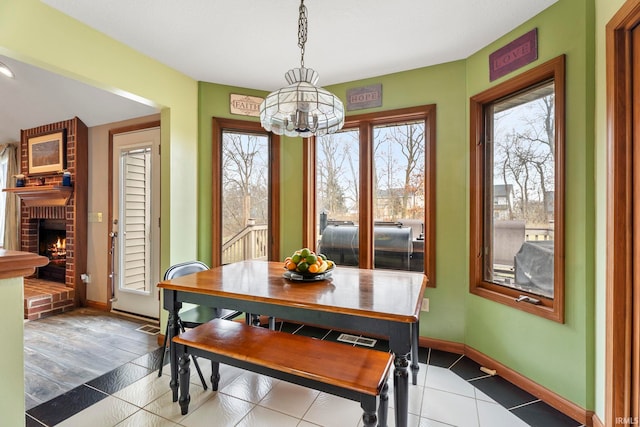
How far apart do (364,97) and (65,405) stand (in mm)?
3294

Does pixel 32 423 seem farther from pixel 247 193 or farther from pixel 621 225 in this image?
pixel 621 225

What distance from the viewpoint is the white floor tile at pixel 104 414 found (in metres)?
1.75

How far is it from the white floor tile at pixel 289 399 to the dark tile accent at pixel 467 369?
1.13 meters

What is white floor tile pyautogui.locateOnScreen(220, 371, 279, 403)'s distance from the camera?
6.64 ft

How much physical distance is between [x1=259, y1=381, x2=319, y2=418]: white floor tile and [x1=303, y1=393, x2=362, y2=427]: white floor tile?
0.16 feet

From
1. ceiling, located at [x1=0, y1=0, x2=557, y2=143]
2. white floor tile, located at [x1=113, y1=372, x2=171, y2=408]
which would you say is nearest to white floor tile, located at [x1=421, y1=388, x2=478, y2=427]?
white floor tile, located at [x1=113, y1=372, x2=171, y2=408]

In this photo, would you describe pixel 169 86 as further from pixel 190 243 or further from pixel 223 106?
pixel 190 243

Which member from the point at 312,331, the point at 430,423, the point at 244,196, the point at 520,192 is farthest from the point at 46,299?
the point at 520,192

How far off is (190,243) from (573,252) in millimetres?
3031

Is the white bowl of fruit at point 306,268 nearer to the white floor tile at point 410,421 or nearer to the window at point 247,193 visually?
the white floor tile at point 410,421

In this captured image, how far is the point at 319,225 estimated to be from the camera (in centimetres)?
326

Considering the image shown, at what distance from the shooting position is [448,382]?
2193 mm

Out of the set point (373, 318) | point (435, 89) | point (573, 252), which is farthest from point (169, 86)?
point (573, 252)

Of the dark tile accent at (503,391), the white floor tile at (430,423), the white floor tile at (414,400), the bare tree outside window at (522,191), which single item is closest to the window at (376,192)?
the bare tree outside window at (522,191)
